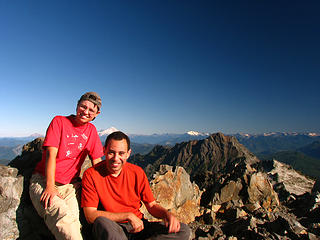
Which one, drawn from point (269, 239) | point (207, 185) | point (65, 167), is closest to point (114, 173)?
point (65, 167)

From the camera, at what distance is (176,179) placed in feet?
44.3

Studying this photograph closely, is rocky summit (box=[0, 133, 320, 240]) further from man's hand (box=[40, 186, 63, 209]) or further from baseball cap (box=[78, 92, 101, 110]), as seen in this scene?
baseball cap (box=[78, 92, 101, 110])

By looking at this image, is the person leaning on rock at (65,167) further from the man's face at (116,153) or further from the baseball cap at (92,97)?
the man's face at (116,153)

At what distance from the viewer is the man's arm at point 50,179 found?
5.86 metres

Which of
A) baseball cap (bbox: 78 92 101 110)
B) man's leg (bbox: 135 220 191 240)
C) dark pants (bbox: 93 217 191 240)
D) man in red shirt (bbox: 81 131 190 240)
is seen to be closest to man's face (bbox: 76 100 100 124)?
baseball cap (bbox: 78 92 101 110)

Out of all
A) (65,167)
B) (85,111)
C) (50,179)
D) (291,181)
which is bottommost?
(291,181)

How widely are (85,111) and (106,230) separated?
4318 millimetres

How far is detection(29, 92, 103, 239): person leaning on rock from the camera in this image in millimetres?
5578

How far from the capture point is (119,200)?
6.39 m

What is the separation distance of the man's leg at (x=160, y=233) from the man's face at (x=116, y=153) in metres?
2.48

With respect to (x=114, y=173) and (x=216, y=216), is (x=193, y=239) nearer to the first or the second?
(x=216, y=216)

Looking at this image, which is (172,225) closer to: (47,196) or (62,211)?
(62,211)

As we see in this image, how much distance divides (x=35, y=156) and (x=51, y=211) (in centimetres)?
614

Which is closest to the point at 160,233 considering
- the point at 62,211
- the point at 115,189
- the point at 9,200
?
the point at 115,189
